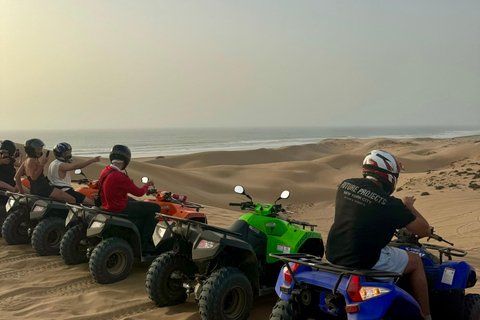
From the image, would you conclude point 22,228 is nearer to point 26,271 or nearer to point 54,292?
point 26,271

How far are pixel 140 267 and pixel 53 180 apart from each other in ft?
8.63

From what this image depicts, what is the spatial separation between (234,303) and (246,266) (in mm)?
428

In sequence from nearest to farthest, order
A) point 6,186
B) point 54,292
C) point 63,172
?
point 54,292
point 63,172
point 6,186

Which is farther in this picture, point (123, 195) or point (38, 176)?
point (38, 176)

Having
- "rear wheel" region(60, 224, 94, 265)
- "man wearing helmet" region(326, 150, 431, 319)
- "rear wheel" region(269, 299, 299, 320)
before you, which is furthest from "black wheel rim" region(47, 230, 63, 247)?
"man wearing helmet" region(326, 150, 431, 319)

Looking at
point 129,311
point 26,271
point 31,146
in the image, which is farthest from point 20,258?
point 129,311

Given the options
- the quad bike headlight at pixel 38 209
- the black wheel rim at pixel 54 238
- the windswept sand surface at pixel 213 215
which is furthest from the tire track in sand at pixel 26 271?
the quad bike headlight at pixel 38 209

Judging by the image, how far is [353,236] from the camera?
3.39 meters

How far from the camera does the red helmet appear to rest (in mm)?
3613

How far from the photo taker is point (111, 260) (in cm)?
654

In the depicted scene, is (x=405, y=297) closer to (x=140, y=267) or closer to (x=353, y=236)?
(x=353, y=236)

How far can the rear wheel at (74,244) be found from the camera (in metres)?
7.13

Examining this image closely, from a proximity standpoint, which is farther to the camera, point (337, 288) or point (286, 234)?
point (286, 234)

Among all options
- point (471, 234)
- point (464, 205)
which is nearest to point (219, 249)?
point (471, 234)
